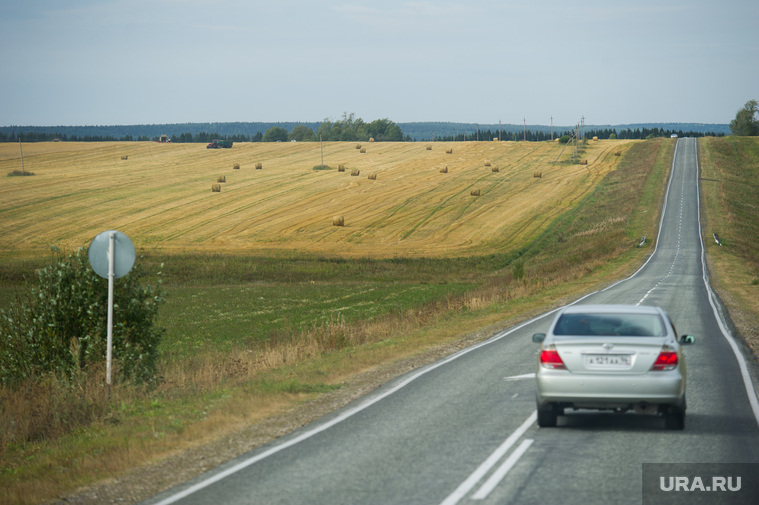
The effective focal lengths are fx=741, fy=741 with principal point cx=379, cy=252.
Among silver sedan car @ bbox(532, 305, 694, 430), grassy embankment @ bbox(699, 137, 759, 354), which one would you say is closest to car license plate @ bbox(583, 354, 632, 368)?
silver sedan car @ bbox(532, 305, 694, 430)

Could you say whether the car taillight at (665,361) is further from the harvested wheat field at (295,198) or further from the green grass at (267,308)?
the harvested wheat field at (295,198)

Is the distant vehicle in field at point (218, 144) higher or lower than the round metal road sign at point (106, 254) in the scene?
higher

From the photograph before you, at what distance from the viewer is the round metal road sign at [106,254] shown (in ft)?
41.0

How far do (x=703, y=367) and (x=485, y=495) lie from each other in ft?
32.3

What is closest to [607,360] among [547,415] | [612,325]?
[612,325]

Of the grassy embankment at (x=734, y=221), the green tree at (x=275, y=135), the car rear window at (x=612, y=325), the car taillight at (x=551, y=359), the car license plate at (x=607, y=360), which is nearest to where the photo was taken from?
the car license plate at (x=607, y=360)

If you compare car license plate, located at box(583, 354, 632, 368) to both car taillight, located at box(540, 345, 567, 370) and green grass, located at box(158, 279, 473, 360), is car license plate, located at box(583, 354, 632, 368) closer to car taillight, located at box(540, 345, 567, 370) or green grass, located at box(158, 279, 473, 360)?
car taillight, located at box(540, 345, 567, 370)

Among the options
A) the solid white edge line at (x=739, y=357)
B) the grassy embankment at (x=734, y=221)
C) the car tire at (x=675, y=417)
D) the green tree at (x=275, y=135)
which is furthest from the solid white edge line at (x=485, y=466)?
the green tree at (x=275, y=135)

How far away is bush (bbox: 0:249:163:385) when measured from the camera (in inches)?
608

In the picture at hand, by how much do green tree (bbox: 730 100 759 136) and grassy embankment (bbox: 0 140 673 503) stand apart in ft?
447

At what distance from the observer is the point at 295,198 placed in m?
73.5

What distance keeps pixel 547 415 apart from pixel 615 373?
45.4 inches

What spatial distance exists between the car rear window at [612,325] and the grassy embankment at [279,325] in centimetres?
476

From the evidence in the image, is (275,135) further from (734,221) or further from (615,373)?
(615,373)
